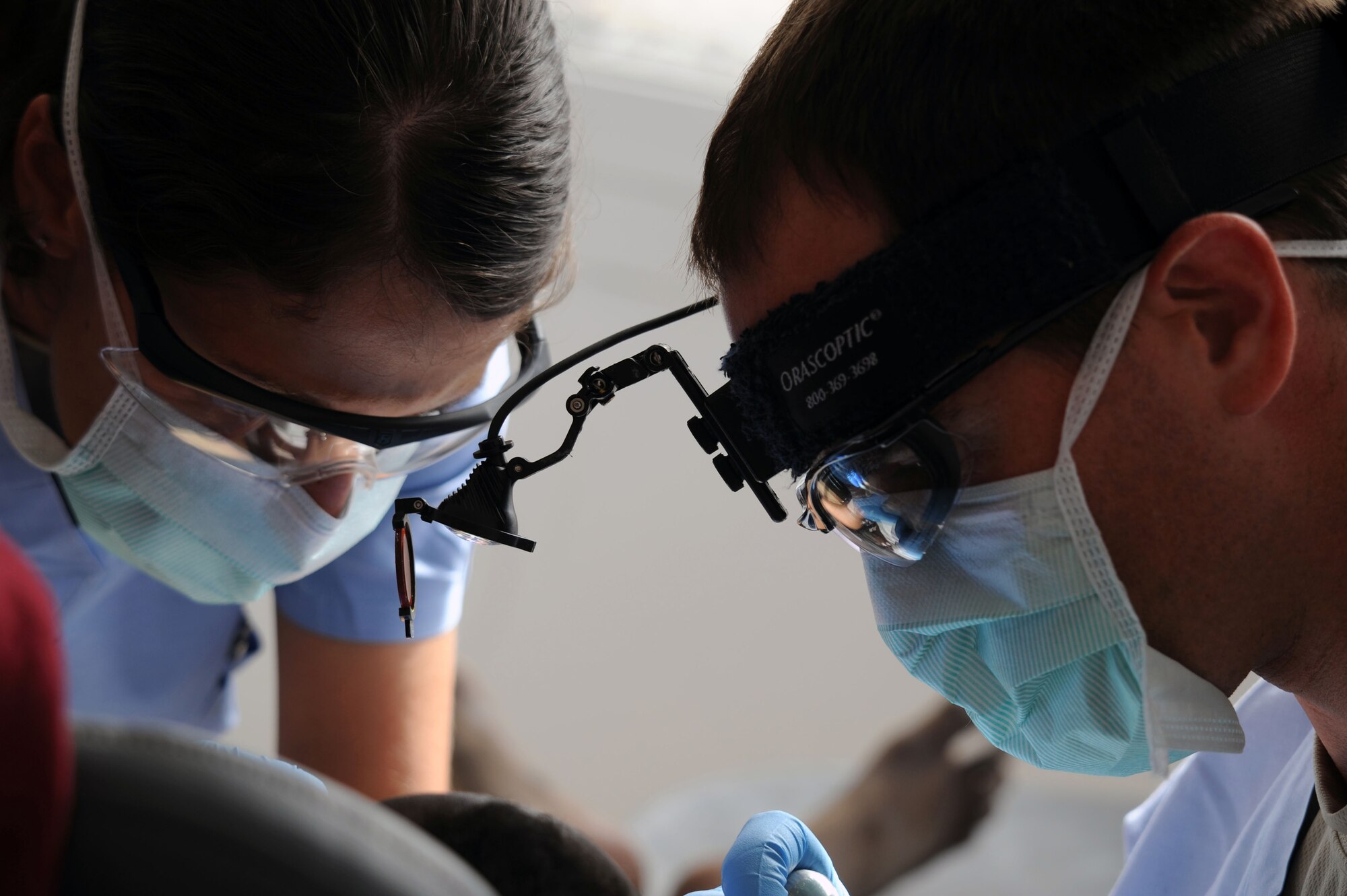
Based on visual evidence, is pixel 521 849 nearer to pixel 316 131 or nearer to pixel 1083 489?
pixel 1083 489

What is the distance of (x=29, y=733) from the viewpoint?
357mm

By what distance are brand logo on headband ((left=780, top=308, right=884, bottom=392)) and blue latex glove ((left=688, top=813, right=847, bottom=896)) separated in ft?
1.41

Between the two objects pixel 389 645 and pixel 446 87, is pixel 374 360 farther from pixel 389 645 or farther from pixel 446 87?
pixel 389 645

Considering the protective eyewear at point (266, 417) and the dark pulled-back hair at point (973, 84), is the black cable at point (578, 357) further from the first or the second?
the dark pulled-back hair at point (973, 84)

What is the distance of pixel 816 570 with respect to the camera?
107 inches

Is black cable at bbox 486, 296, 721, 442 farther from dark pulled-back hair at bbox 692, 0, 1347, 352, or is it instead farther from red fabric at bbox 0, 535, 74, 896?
red fabric at bbox 0, 535, 74, 896

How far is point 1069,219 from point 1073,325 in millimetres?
75

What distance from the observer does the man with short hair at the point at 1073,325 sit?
0.77 metres

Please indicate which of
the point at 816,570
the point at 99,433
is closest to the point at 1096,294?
the point at 99,433

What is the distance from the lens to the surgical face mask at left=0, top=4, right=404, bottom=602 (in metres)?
Result: 1.16

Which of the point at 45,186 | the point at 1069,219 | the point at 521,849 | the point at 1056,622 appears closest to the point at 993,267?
the point at 1069,219

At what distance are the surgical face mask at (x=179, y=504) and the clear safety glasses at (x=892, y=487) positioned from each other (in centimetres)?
58

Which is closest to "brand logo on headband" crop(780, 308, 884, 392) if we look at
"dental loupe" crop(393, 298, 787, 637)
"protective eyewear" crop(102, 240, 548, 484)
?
"dental loupe" crop(393, 298, 787, 637)

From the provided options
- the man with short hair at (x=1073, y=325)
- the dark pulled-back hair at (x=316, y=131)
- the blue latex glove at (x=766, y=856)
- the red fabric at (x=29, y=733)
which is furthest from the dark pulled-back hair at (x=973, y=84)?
the red fabric at (x=29, y=733)
